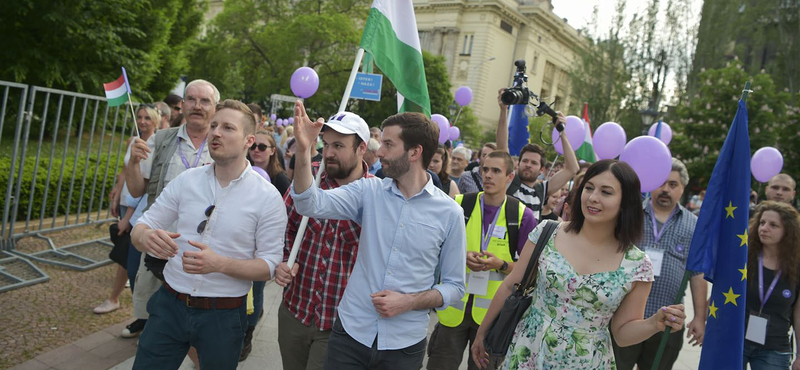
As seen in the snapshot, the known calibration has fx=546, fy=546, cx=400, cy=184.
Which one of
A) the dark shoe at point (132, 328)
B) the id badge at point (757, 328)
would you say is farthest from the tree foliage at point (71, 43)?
the id badge at point (757, 328)

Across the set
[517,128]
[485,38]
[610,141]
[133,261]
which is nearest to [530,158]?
[517,128]

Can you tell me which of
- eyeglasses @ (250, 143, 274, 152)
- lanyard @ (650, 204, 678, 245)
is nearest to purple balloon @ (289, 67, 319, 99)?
eyeglasses @ (250, 143, 274, 152)

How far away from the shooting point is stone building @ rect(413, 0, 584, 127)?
56188mm

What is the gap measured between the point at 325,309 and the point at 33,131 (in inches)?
485

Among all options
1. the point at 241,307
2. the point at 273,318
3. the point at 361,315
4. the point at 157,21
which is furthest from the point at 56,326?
the point at 157,21

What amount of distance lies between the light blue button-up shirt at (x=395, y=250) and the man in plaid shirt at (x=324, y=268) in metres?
0.22

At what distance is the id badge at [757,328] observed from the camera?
399 cm

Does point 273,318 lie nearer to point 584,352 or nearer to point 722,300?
point 584,352

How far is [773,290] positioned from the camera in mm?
4082

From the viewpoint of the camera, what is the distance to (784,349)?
4.03m

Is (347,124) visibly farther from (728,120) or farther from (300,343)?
(728,120)

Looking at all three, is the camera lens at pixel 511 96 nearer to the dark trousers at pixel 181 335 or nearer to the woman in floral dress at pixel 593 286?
the woman in floral dress at pixel 593 286

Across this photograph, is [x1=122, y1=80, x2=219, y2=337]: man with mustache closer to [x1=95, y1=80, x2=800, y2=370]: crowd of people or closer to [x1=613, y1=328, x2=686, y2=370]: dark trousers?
[x1=95, y1=80, x2=800, y2=370]: crowd of people

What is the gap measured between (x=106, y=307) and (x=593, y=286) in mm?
4367
